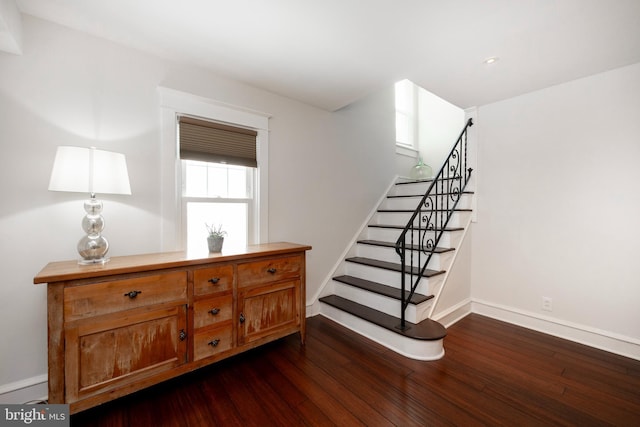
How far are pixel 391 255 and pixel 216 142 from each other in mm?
2252

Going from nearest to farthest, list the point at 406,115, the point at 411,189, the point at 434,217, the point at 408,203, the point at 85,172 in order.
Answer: the point at 85,172 < the point at 434,217 < the point at 408,203 < the point at 411,189 < the point at 406,115

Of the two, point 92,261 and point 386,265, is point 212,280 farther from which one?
point 386,265

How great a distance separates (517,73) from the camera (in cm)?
244

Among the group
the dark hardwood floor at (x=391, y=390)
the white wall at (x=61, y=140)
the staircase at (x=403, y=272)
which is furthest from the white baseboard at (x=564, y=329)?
the white wall at (x=61, y=140)

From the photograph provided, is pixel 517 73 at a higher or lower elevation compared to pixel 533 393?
higher

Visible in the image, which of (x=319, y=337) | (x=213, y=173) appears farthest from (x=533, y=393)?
(x=213, y=173)

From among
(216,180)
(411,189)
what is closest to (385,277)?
(411,189)

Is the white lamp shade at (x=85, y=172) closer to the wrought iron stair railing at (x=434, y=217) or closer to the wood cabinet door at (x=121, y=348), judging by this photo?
the wood cabinet door at (x=121, y=348)

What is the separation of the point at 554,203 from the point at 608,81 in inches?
45.1

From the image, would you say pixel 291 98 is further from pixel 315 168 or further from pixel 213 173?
pixel 213 173

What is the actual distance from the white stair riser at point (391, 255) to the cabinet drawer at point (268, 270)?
1097 mm

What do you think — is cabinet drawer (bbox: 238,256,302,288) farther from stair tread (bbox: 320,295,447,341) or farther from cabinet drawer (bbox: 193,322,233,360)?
stair tread (bbox: 320,295,447,341)

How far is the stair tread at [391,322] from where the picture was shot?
7.37 feet

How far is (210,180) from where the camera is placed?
245 cm
